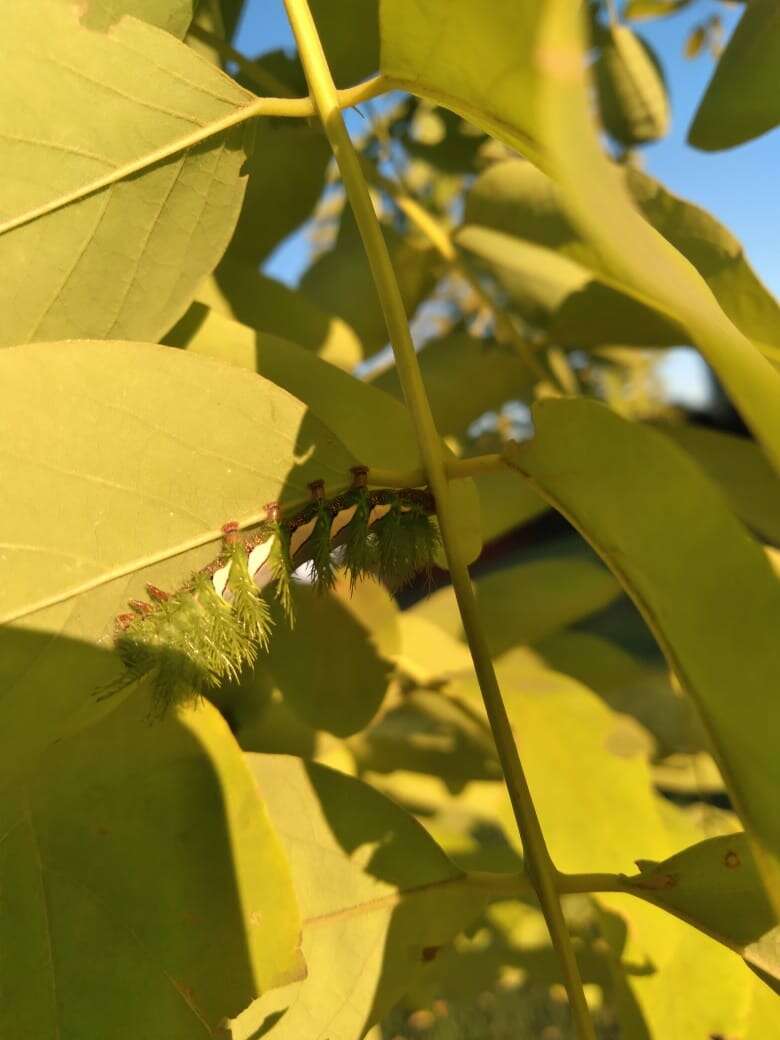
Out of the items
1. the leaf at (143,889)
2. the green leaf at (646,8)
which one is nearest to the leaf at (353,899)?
the leaf at (143,889)

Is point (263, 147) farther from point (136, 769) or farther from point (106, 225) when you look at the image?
point (136, 769)

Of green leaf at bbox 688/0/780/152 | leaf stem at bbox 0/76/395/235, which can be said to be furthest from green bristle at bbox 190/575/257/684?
green leaf at bbox 688/0/780/152

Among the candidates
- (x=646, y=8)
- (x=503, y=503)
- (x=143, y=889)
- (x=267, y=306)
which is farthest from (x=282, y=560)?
(x=646, y=8)

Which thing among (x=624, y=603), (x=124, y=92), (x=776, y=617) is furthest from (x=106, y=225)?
(x=624, y=603)

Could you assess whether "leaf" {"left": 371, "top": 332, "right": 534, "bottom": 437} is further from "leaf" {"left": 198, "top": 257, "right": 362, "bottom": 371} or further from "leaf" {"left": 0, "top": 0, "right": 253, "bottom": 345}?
"leaf" {"left": 0, "top": 0, "right": 253, "bottom": 345}

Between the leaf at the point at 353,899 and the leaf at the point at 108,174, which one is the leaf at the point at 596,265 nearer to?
the leaf at the point at 108,174

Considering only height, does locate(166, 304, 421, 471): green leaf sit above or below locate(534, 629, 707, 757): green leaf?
above
